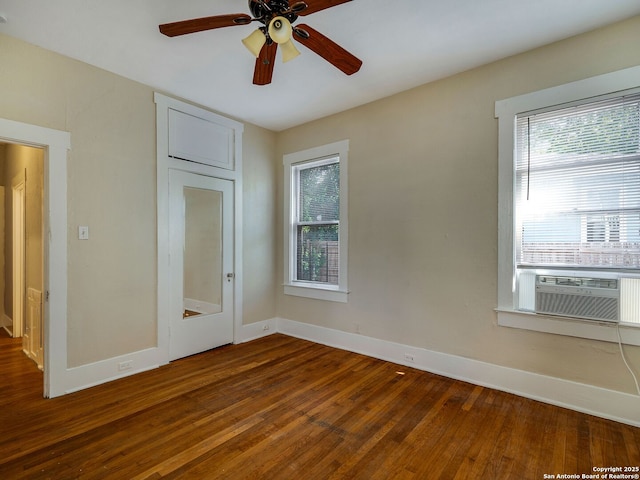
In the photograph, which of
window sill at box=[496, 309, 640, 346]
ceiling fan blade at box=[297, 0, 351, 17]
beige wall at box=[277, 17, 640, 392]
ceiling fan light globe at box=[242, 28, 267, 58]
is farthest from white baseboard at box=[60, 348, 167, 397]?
window sill at box=[496, 309, 640, 346]

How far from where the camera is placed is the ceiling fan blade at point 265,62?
202cm

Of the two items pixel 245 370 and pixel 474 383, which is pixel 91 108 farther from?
pixel 474 383

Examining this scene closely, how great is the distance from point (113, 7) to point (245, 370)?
3.14 m

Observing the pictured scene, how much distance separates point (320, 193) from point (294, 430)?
9.06 ft

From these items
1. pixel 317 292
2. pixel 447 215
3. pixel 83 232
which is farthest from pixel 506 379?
pixel 83 232

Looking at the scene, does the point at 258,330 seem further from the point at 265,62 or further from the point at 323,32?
the point at 323,32

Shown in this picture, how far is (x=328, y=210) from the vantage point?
4.01m

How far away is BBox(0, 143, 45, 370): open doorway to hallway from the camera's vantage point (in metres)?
3.33

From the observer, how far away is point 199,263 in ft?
12.0

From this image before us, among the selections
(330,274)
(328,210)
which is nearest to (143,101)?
(328,210)

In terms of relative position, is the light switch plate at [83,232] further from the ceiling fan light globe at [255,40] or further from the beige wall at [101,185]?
the ceiling fan light globe at [255,40]

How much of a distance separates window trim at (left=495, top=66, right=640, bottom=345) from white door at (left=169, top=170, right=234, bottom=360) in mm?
2975

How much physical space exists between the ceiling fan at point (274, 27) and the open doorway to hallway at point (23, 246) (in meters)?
2.20

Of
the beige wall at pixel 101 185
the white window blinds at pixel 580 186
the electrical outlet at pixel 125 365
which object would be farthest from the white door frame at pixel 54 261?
the white window blinds at pixel 580 186
